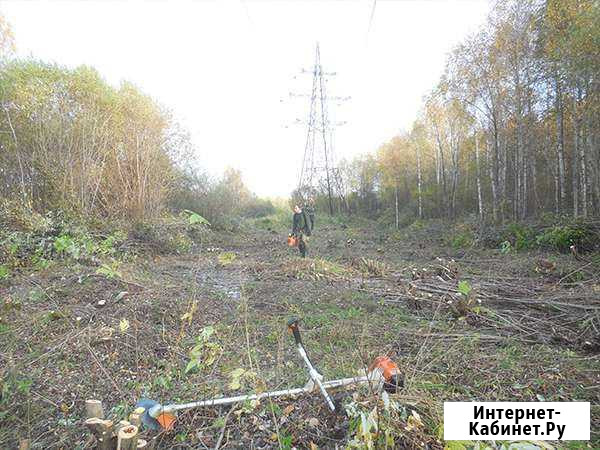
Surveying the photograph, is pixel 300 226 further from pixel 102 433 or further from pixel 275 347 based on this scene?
pixel 102 433

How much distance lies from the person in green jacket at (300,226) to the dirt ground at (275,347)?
2.24 metres

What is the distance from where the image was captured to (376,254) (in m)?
9.71

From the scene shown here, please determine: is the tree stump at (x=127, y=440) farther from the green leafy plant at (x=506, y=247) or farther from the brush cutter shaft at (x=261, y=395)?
the green leafy plant at (x=506, y=247)

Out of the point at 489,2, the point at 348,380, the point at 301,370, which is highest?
the point at 489,2

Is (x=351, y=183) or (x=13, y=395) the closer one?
(x=13, y=395)

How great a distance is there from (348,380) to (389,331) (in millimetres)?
1612

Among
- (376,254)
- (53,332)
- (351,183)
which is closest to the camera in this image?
(53,332)

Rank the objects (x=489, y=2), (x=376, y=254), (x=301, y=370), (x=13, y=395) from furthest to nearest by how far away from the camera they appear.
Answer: (x=489, y=2)
(x=376, y=254)
(x=301, y=370)
(x=13, y=395)

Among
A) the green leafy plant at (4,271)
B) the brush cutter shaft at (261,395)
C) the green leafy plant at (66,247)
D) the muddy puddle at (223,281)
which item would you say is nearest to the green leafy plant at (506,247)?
the muddy puddle at (223,281)

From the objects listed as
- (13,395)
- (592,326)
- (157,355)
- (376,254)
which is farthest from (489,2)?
(13,395)

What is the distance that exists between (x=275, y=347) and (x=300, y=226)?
487 cm

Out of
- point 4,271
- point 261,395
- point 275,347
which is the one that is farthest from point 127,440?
point 4,271

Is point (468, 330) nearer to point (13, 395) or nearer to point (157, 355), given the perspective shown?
point (157, 355)

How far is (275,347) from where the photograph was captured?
11.1ft
